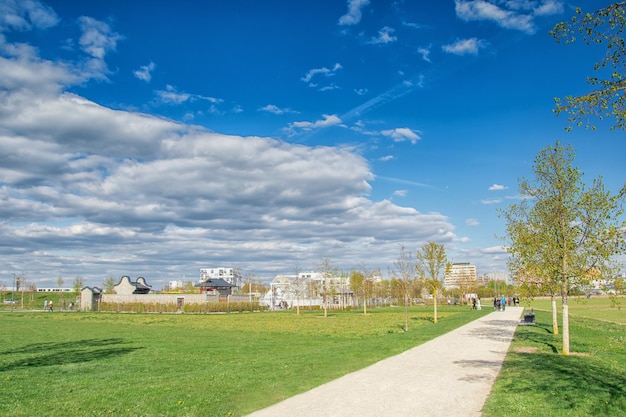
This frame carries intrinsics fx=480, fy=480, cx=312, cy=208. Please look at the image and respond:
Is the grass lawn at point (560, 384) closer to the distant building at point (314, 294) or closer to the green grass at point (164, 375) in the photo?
the green grass at point (164, 375)

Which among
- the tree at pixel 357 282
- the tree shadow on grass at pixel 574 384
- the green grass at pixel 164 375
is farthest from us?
the tree at pixel 357 282

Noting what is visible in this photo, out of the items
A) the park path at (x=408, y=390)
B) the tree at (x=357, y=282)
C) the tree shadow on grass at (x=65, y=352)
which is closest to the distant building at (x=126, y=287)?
the tree at (x=357, y=282)

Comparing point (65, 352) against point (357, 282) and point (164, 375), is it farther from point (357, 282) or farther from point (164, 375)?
point (357, 282)

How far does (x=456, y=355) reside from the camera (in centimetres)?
1667

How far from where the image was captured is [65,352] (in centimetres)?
2127

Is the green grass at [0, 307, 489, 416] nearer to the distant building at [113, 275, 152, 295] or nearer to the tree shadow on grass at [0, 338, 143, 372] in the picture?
the tree shadow on grass at [0, 338, 143, 372]

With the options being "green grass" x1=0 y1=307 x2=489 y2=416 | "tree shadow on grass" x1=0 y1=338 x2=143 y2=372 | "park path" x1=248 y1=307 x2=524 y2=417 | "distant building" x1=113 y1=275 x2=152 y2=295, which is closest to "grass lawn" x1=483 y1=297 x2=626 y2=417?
"park path" x1=248 y1=307 x2=524 y2=417

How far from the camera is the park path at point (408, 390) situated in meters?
8.87

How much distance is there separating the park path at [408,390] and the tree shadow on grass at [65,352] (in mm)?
11750

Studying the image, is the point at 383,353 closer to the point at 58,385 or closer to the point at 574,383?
the point at 574,383

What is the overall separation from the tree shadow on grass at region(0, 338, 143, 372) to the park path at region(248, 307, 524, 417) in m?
11.8

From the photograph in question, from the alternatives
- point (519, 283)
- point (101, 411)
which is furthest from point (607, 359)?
point (101, 411)

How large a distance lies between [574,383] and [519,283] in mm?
11150

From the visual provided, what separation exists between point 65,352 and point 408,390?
1700cm
